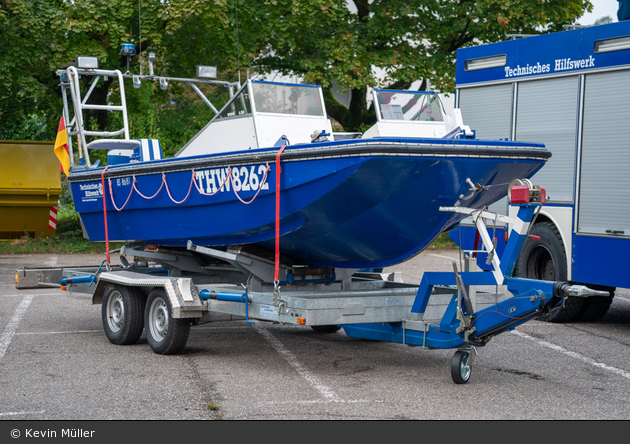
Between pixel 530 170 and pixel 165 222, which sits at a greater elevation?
pixel 530 170

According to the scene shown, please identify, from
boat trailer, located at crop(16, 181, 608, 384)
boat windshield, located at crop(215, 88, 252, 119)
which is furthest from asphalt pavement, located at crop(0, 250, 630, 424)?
boat windshield, located at crop(215, 88, 252, 119)

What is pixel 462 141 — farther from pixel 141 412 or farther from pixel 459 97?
pixel 459 97

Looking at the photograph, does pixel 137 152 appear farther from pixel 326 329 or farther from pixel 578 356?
pixel 578 356

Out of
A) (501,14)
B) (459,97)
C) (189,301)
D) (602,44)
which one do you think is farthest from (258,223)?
(501,14)

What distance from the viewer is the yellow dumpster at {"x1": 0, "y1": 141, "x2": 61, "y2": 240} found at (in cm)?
1691

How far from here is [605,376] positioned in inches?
249

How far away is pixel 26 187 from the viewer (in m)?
17.0

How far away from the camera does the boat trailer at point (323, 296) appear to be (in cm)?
573

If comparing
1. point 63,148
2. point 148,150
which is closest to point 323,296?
point 148,150

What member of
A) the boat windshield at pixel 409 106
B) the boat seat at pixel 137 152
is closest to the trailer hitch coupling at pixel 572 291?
the boat windshield at pixel 409 106

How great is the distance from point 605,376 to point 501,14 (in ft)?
40.7

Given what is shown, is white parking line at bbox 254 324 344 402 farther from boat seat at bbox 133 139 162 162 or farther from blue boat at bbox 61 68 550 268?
boat seat at bbox 133 139 162 162

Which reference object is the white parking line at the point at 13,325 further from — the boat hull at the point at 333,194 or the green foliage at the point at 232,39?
the green foliage at the point at 232,39
